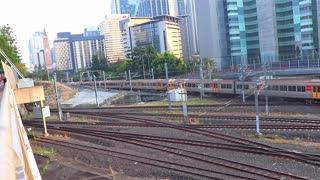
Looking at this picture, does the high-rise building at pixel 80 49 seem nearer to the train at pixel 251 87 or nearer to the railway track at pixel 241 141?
the train at pixel 251 87

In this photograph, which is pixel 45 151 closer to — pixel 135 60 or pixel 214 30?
pixel 135 60

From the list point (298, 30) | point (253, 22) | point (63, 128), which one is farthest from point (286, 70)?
point (63, 128)

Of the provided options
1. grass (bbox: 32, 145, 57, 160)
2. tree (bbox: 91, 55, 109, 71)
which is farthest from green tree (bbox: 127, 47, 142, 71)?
grass (bbox: 32, 145, 57, 160)

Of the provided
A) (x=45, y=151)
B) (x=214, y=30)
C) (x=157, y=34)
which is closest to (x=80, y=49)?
(x=157, y=34)

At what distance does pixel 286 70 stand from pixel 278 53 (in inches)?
1049

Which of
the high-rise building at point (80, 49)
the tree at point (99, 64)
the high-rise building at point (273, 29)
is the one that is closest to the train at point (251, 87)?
the high-rise building at point (273, 29)

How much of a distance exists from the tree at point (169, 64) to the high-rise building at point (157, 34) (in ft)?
209

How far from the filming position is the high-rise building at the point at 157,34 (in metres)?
136

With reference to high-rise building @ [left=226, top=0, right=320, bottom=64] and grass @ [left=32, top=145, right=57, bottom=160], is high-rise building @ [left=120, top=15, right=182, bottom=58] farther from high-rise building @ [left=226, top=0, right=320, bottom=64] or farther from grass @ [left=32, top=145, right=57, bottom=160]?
grass @ [left=32, top=145, right=57, bottom=160]

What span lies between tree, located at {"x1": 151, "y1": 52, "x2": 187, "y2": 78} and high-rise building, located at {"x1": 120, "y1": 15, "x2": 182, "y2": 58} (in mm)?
63711

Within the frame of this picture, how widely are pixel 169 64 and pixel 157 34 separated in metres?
66.9

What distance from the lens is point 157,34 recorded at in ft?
447

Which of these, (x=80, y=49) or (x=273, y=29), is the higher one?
(x=80, y=49)

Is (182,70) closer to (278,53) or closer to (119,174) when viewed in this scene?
(278,53)
